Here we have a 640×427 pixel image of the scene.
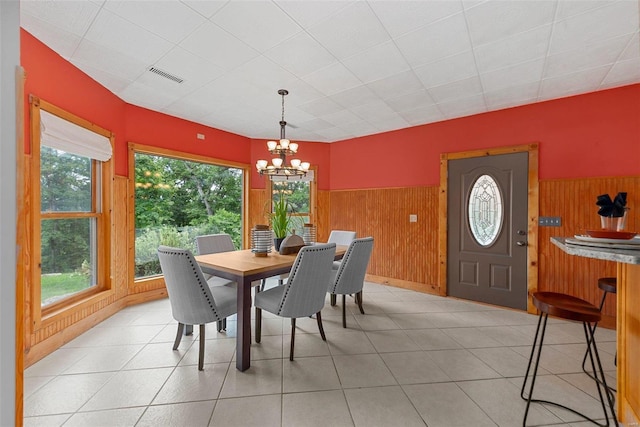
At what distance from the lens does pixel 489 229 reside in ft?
12.2

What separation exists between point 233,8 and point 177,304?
2.27 m

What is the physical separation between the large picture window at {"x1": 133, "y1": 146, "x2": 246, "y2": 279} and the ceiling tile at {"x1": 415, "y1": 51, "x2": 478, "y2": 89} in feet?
11.2

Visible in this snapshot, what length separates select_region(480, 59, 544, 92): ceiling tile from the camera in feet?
8.36

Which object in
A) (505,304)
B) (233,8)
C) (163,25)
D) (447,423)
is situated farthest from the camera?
(505,304)

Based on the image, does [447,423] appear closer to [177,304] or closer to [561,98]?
[177,304]

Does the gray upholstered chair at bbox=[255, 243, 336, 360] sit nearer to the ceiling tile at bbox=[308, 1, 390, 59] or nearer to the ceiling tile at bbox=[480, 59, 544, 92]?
the ceiling tile at bbox=[308, 1, 390, 59]

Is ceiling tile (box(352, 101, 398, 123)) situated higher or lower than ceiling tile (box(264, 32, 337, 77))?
higher

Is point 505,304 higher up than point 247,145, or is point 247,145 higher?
point 247,145

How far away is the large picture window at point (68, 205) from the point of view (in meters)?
2.30

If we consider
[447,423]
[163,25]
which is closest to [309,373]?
[447,423]

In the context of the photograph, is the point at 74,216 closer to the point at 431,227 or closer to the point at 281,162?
the point at 281,162

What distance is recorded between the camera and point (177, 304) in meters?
2.14

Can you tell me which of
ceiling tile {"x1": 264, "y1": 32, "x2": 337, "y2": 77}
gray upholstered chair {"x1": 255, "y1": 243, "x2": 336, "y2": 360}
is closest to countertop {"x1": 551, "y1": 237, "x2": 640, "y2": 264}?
gray upholstered chair {"x1": 255, "y1": 243, "x2": 336, "y2": 360}

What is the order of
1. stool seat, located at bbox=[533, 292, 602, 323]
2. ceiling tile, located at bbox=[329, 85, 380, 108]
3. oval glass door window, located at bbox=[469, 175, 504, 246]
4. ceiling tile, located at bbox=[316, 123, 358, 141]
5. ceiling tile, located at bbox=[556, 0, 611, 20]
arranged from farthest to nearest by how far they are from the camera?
ceiling tile, located at bbox=[316, 123, 358, 141], oval glass door window, located at bbox=[469, 175, 504, 246], ceiling tile, located at bbox=[329, 85, 380, 108], ceiling tile, located at bbox=[556, 0, 611, 20], stool seat, located at bbox=[533, 292, 602, 323]
